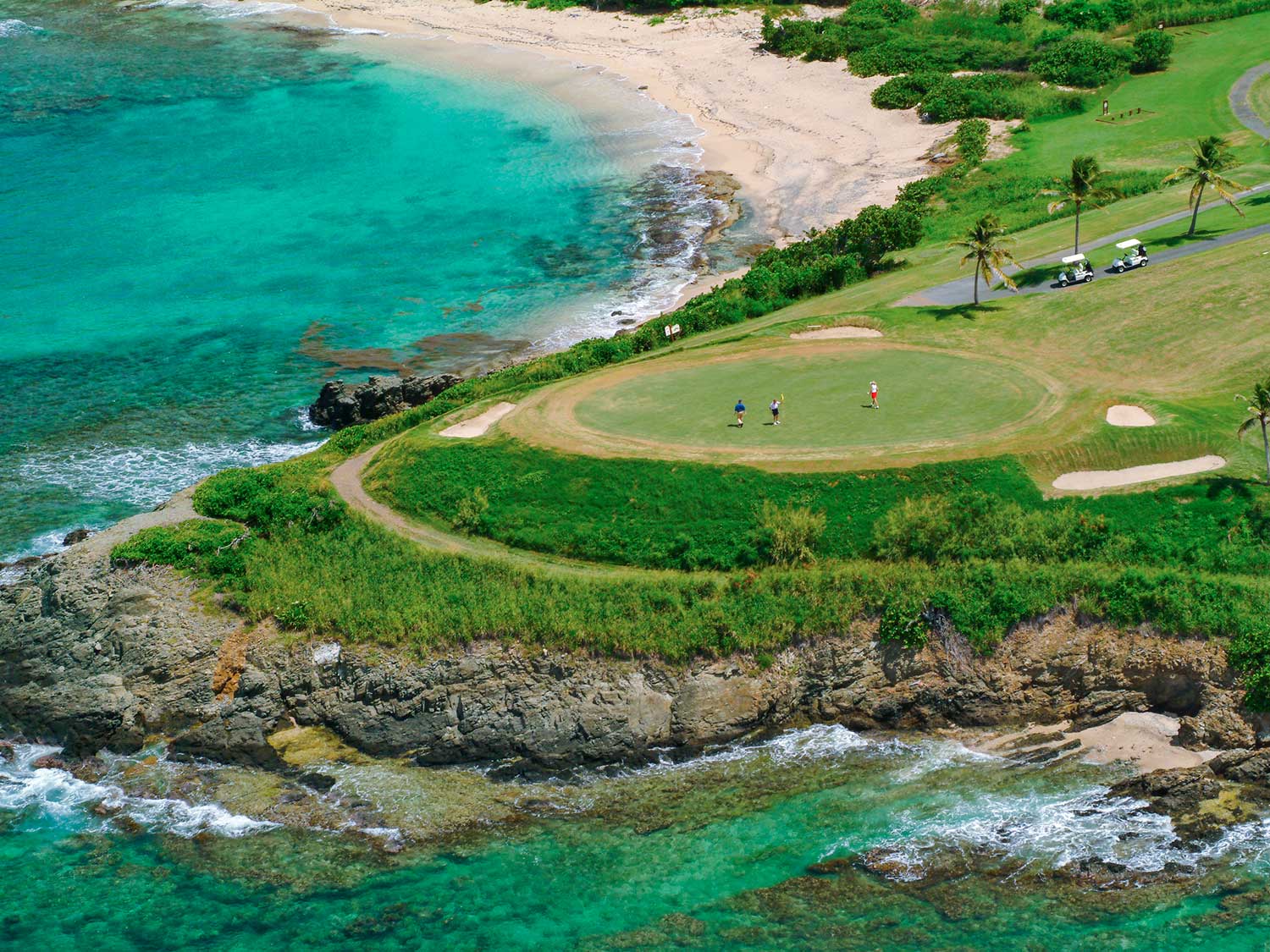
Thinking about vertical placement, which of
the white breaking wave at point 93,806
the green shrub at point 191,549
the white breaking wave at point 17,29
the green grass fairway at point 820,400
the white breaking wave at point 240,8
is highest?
the white breaking wave at point 240,8

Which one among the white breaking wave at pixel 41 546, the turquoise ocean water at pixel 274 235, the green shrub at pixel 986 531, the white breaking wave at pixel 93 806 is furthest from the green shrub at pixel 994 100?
the white breaking wave at pixel 93 806

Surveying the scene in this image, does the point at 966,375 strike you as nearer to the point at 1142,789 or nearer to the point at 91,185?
the point at 1142,789

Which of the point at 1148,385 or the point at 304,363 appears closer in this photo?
the point at 1148,385

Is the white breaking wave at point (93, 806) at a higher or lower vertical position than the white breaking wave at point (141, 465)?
lower

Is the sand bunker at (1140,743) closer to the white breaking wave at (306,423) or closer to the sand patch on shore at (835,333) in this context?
the sand patch on shore at (835,333)

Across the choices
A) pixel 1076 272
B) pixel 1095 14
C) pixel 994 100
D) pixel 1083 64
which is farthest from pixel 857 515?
pixel 1095 14

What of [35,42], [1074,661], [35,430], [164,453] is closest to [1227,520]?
[1074,661]

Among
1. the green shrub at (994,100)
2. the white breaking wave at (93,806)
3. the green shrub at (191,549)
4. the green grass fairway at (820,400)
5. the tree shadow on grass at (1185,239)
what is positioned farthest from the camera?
the green shrub at (994,100)
